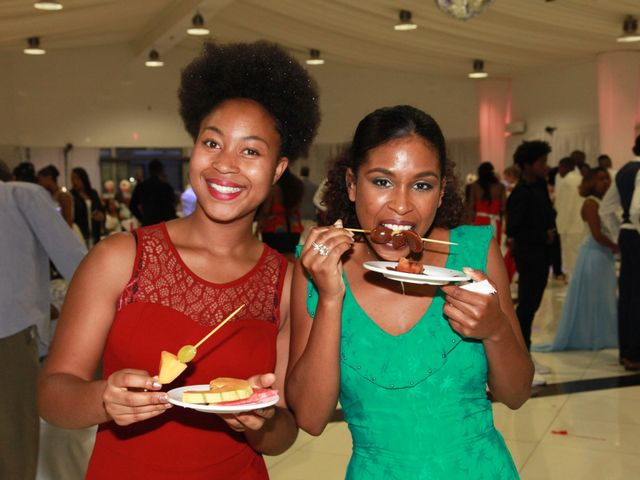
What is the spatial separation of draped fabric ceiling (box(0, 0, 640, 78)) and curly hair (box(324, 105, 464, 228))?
30.0ft

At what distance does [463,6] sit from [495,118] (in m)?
13.9

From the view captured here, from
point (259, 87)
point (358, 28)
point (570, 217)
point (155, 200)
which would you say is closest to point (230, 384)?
point (259, 87)

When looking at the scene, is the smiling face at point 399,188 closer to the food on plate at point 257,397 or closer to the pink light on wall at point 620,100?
the food on plate at point 257,397

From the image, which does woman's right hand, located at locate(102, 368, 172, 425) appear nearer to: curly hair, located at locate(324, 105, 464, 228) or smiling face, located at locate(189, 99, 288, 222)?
smiling face, located at locate(189, 99, 288, 222)

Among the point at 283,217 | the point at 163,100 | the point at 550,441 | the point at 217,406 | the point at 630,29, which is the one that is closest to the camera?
the point at 217,406

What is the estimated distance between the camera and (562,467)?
4.36 metres

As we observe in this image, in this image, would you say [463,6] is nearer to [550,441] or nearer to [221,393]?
[550,441]

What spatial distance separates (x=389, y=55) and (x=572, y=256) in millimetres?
8407

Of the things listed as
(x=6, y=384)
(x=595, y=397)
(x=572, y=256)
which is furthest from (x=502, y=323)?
(x=572, y=256)

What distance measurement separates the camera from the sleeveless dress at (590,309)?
7344 millimetres

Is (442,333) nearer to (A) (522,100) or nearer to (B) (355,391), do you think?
(B) (355,391)

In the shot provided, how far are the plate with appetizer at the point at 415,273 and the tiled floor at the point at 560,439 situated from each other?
2.64 m

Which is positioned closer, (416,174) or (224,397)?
(224,397)

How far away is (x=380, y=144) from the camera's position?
2.00m
